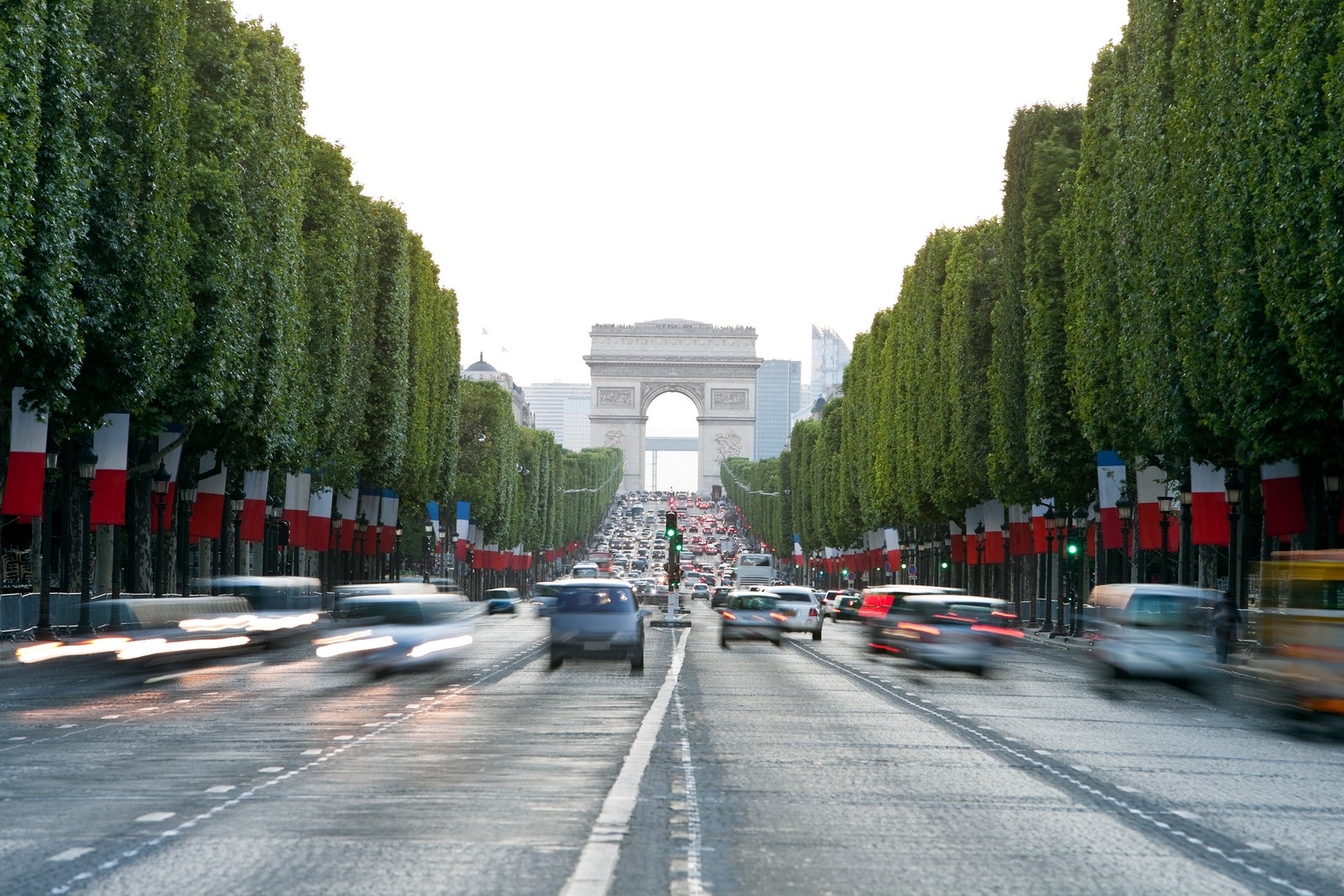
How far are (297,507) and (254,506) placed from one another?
4519 millimetres

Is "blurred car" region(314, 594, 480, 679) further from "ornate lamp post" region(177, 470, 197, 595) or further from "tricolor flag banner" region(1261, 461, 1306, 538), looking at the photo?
"ornate lamp post" region(177, 470, 197, 595)

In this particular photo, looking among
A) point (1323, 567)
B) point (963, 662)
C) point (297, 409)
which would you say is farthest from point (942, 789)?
point (297, 409)

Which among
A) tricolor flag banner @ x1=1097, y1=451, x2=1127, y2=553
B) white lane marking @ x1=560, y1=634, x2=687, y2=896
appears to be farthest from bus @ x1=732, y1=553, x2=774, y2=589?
white lane marking @ x1=560, y1=634, x2=687, y2=896

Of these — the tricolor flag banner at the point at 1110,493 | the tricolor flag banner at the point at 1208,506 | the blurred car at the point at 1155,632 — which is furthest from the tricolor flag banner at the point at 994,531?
the blurred car at the point at 1155,632

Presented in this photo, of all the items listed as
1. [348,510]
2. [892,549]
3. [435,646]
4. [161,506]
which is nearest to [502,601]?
[348,510]

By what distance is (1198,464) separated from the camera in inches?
1682

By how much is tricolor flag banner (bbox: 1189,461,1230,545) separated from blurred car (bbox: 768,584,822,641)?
1201 centimetres

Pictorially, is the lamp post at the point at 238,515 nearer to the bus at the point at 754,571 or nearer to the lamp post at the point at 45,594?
the lamp post at the point at 45,594

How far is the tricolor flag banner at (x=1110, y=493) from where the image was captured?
50.9m

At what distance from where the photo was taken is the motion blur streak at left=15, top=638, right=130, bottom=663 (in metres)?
30.5

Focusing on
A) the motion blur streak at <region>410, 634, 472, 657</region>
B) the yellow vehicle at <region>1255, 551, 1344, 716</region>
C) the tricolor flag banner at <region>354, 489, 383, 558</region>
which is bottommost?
the motion blur streak at <region>410, 634, 472, 657</region>

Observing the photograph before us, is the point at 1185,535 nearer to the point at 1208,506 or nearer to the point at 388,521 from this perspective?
the point at 1208,506

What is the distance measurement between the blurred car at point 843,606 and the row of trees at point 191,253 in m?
21.3

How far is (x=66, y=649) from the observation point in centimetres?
3353
